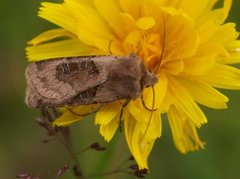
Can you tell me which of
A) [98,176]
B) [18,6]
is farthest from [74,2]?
[18,6]

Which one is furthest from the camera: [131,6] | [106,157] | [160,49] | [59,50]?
[106,157]

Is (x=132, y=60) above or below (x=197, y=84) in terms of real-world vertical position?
above

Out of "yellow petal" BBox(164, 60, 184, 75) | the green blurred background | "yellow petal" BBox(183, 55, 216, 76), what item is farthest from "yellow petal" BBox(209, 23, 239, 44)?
the green blurred background

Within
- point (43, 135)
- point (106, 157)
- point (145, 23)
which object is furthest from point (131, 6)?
point (43, 135)

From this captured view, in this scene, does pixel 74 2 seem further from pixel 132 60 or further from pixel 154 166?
pixel 154 166

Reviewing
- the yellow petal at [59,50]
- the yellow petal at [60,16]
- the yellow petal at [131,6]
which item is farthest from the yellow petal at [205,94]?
the yellow petal at [60,16]

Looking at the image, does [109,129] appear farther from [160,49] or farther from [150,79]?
[160,49]

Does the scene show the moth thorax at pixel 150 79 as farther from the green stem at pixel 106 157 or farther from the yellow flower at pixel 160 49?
the green stem at pixel 106 157
